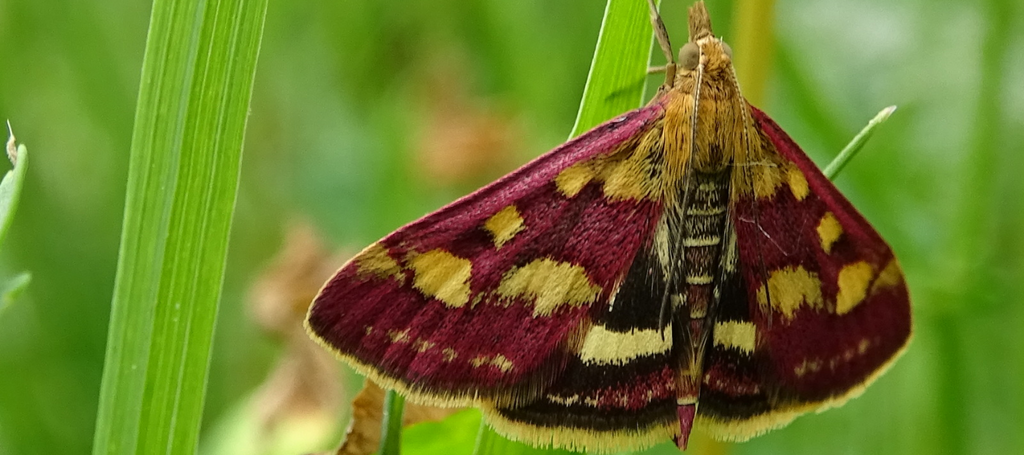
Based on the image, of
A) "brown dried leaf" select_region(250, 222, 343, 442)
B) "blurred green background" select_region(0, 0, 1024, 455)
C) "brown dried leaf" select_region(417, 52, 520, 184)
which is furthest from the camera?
"brown dried leaf" select_region(417, 52, 520, 184)

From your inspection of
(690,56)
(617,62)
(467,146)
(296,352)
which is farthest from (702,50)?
(467,146)

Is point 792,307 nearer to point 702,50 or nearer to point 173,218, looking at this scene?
point 702,50

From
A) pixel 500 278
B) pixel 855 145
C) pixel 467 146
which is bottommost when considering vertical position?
pixel 467 146

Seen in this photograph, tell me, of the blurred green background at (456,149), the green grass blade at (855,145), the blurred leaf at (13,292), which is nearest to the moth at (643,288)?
Answer: the green grass blade at (855,145)

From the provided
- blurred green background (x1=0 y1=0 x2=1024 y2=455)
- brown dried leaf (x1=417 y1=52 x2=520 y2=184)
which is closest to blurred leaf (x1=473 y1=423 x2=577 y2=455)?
blurred green background (x1=0 y1=0 x2=1024 y2=455)

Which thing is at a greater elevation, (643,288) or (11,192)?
(11,192)

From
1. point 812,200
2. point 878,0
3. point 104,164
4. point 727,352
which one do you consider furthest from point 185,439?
point 878,0

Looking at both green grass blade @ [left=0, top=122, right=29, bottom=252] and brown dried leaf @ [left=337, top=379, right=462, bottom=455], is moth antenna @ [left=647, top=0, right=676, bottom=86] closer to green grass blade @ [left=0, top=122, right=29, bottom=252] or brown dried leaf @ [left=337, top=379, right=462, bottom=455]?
brown dried leaf @ [left=337, top=379, right=462, bottom=455]
